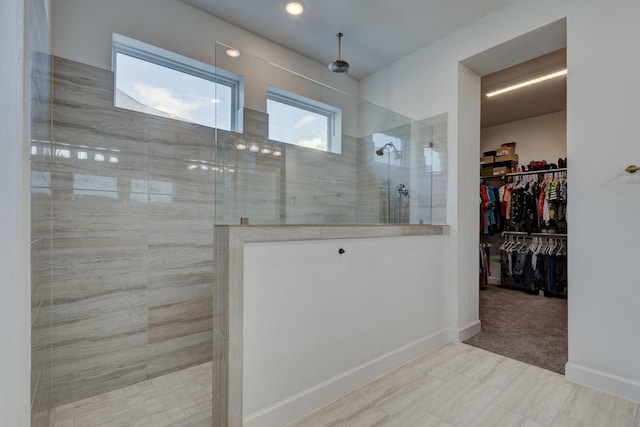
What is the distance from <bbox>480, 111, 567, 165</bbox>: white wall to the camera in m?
4.75

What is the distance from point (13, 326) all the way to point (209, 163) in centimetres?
168

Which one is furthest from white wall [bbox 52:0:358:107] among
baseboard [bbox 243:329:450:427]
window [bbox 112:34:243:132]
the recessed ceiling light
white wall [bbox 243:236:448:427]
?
baseboard [bbox 243:329:450:427]

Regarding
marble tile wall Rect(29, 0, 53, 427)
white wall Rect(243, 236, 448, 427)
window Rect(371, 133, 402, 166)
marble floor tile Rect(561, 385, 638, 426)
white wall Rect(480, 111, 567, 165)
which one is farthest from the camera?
white wall Rect(480, 111, 567, 165)

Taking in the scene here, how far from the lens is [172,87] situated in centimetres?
227

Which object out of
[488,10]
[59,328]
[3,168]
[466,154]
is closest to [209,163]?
[59,328]

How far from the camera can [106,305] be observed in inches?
75.1

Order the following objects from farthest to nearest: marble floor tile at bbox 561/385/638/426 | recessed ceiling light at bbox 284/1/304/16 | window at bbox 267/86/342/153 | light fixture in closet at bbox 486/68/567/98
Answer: light fixture in closet at bbox 486/68/567/98 < window at bbox 267/86/342/153 < recessed ceiling light at bbox 284/1/304/16 < marble floor tile at bbox 561/385/638/426

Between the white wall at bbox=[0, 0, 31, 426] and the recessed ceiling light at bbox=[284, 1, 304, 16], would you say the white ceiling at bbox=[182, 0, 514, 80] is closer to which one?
the recessed ceiling light at bbox=[284, 1, 304, 16]

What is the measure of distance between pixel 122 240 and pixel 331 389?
161 centimetres

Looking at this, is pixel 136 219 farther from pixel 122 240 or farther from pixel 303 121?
pixel 303 121

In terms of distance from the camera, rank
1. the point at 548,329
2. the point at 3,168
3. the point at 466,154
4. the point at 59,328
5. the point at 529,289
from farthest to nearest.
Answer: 1. the point at 529,289
2. the point at 548,329
3. the point at 466,154
4. the point at 59,328
5. the point at 3,168

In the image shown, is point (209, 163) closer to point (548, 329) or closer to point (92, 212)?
point (92, 212)

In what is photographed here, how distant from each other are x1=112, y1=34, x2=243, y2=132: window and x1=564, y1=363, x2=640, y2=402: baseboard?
2.78 m

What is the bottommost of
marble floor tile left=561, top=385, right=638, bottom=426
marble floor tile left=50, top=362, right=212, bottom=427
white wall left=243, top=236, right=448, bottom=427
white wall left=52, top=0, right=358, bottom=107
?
marble floor tile left=50, top=362, right=212, bottom=427
